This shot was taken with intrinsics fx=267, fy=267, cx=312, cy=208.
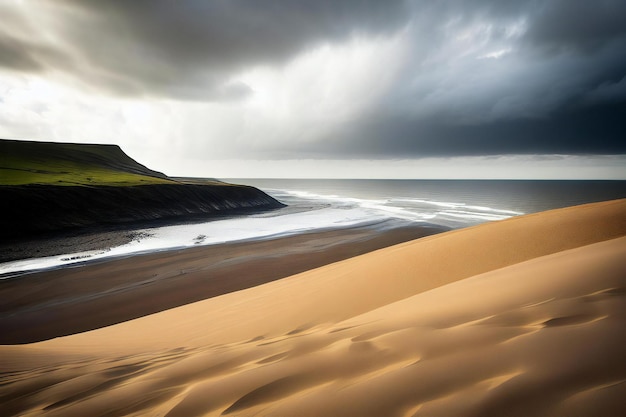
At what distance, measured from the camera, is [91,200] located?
26.5 metres

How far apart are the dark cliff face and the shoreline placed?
1387cm

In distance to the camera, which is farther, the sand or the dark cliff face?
the dark cliff face

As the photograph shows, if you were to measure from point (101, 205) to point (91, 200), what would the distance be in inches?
39.5

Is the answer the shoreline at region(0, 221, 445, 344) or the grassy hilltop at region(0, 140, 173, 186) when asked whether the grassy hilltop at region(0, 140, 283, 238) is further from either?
the shoreline at region(0, 221, 445, 344)

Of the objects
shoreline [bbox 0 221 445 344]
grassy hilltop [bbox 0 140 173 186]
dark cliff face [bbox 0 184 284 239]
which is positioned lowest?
shoreline [bbox 0 221 445 344]

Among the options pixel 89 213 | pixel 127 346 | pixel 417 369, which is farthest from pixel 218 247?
pixel 89 213

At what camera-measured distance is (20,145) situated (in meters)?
54.5

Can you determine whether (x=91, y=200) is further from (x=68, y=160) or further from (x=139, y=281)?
(x=68, y=160)

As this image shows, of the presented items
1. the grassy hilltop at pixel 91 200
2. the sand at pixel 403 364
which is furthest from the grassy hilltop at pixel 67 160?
the sand at pixel 403 364

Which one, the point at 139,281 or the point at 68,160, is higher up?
the point at 68,160

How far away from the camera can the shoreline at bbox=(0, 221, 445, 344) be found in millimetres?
7945

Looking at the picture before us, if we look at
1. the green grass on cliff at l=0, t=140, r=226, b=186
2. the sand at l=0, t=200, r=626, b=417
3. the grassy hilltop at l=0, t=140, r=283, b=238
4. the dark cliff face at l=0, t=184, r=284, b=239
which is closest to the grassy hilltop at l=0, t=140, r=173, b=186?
the green grass on cliff at l=0, t=140, r=226, b=186

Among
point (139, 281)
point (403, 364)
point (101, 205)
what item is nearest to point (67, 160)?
point (101, 205)

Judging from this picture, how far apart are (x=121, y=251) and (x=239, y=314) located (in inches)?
540
